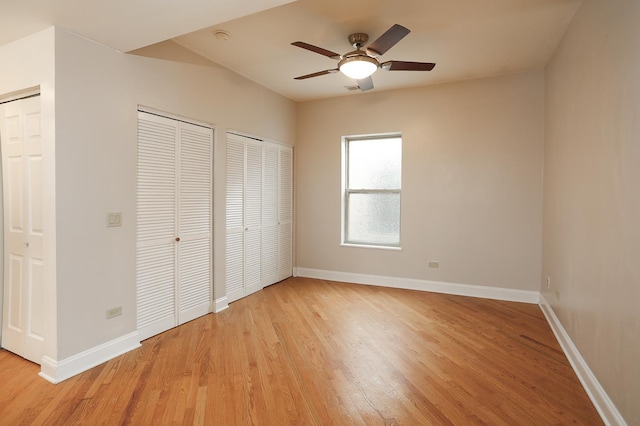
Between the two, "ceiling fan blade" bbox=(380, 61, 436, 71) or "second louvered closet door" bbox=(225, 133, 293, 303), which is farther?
"second louvered closet door" bbox=(225, 133, 293, 303)

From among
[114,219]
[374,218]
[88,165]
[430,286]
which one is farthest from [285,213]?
[88,165]

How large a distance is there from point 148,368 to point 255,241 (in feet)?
7.37

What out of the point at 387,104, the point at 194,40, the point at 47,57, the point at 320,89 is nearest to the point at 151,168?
the point at 47,57

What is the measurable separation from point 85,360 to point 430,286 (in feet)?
13.0

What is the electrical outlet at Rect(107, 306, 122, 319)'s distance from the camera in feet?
9.19

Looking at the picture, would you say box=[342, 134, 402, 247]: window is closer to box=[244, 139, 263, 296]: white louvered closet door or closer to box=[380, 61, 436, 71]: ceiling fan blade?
box=[244, 139, 263, 296]: white louvered closet door

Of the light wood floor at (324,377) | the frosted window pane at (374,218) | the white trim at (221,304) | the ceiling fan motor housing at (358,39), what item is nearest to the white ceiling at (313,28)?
the ceiling fan motor housing at (358,39)

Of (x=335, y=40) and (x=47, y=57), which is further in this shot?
(x=335, y=40)

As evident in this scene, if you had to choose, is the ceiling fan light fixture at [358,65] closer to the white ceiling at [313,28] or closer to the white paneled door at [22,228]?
the white ceiling at [313,28]

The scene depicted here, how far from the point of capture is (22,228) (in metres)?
2.74

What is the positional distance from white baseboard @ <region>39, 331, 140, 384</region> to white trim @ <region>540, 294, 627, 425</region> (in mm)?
3385

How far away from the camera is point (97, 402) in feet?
7.16

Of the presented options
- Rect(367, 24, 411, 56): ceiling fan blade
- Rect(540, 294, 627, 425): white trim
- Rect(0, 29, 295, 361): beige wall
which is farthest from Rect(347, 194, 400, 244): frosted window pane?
Rect(0, 29, 295, 361): beige wall

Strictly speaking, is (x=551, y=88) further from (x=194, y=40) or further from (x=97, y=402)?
(x=97, y=402)
